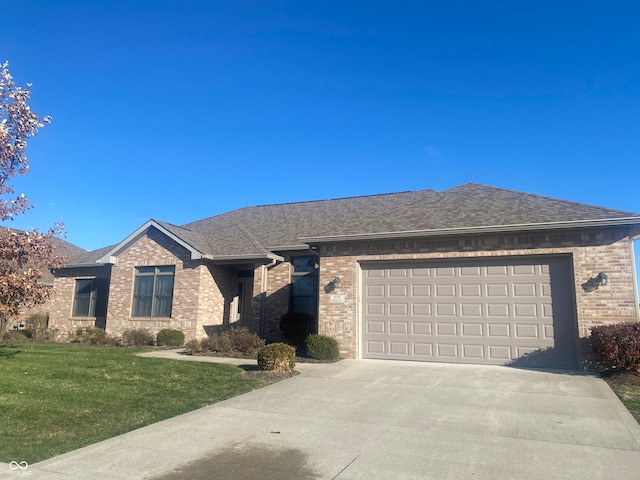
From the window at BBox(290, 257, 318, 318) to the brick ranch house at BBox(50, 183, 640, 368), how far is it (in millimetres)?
43

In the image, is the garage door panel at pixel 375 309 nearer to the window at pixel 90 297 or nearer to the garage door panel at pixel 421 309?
the garage door panel at pixel 421 309

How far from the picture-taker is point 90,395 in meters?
8.44

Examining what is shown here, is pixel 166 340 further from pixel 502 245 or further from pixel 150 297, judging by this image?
pixel 502 245

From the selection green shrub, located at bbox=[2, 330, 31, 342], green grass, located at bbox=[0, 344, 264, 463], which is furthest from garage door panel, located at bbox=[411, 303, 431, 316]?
green shrub, located at bbox=[2, 330, 31, 342]

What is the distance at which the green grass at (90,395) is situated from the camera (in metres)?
6.19

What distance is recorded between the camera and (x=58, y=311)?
21156mm

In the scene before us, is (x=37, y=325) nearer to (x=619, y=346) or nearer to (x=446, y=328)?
(x=446, y=328)

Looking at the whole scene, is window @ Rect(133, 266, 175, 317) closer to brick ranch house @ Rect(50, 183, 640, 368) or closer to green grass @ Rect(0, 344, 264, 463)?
brick ranch house @ Rect(50, 183, 640, 368)

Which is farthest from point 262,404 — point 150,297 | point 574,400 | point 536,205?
point 150,297

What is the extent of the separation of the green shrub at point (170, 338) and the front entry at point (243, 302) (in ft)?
9.25

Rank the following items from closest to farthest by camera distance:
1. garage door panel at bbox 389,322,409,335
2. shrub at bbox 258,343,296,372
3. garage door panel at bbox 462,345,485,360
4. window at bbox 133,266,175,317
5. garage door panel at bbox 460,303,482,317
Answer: shrub at bbox 258,343,296,372, garage door panel at bbox 462,345,485,360, garage door panel at bbox 460,303,482,317, garage door panel at bbox 389,322,409,335, window at bbox 133,266,175,317

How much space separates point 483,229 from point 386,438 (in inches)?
295

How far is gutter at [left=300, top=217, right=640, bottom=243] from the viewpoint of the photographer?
1088 centimetres

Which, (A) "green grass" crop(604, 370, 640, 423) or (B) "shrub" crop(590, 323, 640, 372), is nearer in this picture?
(A) "green grass" crop(604, 370, 640, 423)
